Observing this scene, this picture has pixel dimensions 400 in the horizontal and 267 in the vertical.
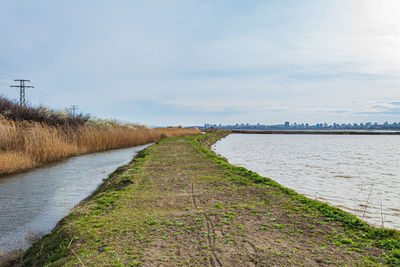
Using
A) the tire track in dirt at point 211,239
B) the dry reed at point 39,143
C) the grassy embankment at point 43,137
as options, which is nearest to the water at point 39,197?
the dry reed at point 39,143

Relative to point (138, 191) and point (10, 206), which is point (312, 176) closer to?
point (138, 191)

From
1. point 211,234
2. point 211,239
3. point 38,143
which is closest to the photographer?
point 211,239

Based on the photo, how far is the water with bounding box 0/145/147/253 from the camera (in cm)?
503

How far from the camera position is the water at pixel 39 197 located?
503 cm

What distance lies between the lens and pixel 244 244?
3586 millimetres

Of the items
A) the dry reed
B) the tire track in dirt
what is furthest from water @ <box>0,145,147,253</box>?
the tire track in dirt

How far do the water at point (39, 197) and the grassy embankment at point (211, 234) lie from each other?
0.88 metres

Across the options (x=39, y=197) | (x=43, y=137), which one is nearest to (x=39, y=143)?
(x=43, y=137)

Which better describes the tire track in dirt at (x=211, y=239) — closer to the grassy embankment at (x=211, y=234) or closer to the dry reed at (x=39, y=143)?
the grassy embankment at (x=211, y=234)

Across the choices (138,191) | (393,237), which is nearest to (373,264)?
(393,237)

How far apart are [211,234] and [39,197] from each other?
19.1 feet

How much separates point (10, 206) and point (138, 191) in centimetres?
319

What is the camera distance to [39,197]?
7387mm

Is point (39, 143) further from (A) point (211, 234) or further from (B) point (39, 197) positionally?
(A) point (211, 234)
